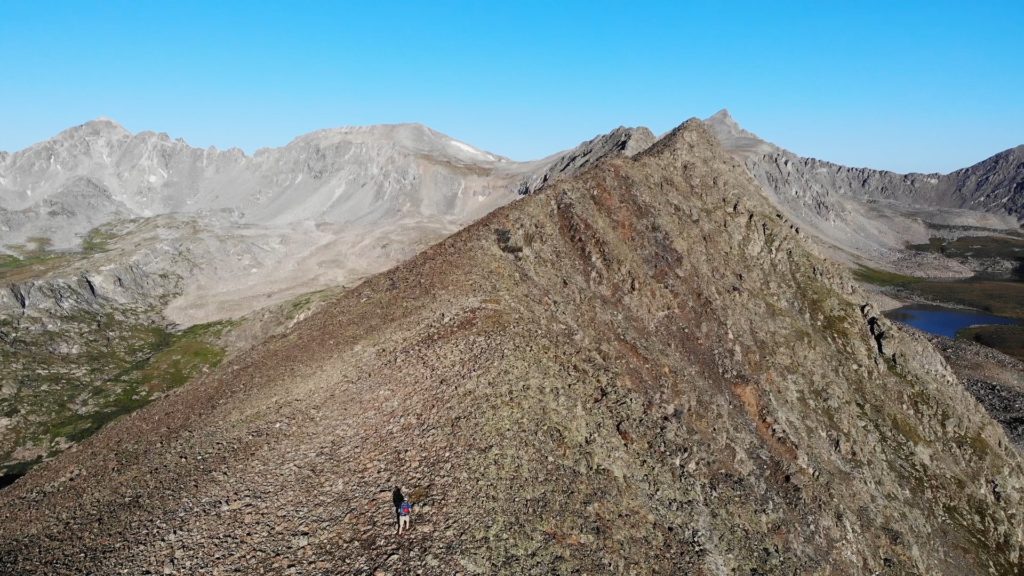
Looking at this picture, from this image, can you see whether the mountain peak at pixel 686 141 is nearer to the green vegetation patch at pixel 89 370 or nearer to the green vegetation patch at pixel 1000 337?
the green vegetation patch at pixel 89 370

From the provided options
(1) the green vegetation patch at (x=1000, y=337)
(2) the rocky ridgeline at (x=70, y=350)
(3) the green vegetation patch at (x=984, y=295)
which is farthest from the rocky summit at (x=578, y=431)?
(3) the green vegetation patch at (x=984, y=295)

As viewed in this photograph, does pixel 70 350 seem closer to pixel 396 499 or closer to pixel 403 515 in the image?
pixel 396 499

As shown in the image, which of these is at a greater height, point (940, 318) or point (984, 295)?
point (984, 295)

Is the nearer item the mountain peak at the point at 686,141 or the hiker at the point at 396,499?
the hiker at the point at 396,499

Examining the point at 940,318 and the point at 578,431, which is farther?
the point at 940,318

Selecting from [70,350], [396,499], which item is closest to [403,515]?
[396,499]

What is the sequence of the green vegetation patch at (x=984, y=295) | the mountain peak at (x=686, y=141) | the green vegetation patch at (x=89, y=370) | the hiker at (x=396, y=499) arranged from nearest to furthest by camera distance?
the hiker at (x=396, y=499), the mountain peak at (x=686, y=141), the green vegetation patch at (x=89, y=370), the green vegetation patch at (x=984, y=295)
